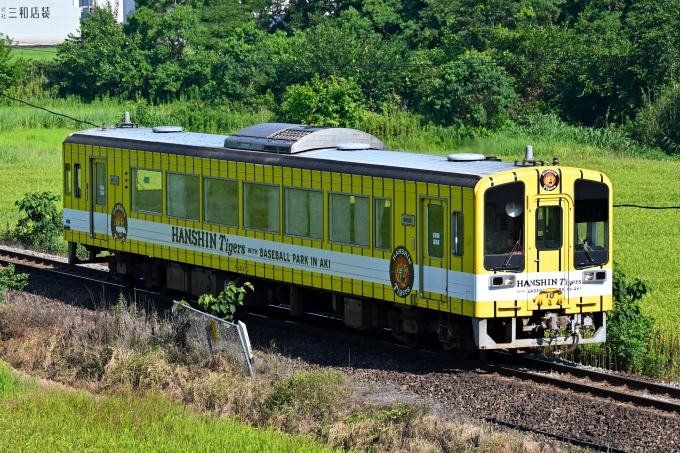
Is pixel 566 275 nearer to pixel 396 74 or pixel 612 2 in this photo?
pixel 396 74

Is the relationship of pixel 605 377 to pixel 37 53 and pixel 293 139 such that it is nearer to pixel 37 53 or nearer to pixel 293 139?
pixel 293 139

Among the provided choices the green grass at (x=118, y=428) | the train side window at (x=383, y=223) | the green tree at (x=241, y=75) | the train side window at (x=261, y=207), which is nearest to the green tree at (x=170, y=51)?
the green tree at (x=241, y=75)

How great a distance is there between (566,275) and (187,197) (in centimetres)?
679

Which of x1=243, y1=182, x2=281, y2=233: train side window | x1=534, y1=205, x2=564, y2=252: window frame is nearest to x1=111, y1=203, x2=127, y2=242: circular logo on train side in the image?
x1=243, y1=182, x2=281, y2=233: train side window

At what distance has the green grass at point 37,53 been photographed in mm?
73250

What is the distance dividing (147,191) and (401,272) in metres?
6.07

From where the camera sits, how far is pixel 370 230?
1625 cm

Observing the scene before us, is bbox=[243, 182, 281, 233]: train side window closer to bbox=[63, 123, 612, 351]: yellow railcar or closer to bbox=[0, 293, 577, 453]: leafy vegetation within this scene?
bbox=[63, 123, 612, 351]: yellow railcar

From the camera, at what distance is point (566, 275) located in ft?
50.2

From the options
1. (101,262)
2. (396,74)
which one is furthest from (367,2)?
(101,262)

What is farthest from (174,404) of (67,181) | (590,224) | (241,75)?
(241,75)

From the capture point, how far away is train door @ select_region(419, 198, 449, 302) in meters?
15.1

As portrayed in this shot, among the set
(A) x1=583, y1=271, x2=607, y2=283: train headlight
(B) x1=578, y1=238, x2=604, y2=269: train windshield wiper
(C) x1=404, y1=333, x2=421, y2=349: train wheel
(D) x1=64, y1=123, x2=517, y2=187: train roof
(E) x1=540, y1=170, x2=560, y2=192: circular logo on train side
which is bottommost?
(C) x1=404, y1=333, x2=421, y2=349: train wheel

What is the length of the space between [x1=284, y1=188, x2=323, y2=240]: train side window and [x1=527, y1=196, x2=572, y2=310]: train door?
332 cm
